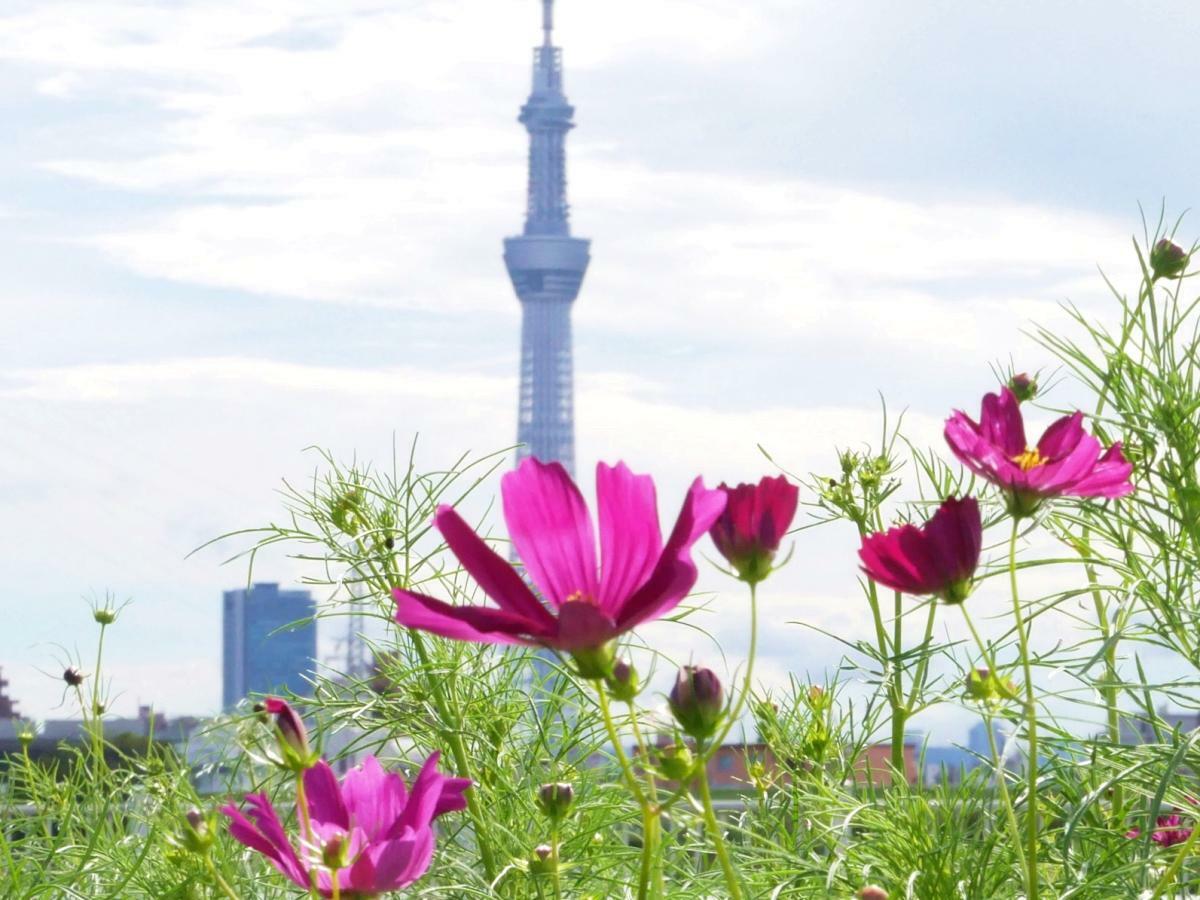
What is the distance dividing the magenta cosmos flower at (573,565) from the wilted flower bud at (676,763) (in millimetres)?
50

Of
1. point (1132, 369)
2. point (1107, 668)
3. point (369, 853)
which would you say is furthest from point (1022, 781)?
point (369, 853)

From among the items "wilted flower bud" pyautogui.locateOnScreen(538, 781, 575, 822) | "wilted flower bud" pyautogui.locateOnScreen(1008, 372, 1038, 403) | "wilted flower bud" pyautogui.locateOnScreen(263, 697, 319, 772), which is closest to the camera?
"wilted flower bud" pyautogui.locateOnScreen(263, 697, 319, 772)

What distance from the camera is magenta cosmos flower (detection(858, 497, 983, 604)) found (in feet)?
2.42

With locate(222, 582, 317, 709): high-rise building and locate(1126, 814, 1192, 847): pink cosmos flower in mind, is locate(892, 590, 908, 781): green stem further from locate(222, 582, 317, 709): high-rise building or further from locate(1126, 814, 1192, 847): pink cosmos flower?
locate(222, 582, 317, 709): high-rise building

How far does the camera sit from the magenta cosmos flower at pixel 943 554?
738 millimetres

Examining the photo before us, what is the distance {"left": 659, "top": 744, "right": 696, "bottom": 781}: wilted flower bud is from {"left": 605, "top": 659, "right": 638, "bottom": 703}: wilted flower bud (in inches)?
1.2

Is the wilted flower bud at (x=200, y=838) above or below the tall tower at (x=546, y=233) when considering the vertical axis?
below

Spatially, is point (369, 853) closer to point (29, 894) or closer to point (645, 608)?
point (645, 608)

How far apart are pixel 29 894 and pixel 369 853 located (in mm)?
455

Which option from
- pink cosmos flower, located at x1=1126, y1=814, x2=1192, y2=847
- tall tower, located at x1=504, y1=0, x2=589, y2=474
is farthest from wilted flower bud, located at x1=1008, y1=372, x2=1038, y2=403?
tall tower, located at x1=504, y1=0, x2=589, y2=474

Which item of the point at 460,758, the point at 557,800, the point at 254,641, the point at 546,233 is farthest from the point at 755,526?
the point at 254,641

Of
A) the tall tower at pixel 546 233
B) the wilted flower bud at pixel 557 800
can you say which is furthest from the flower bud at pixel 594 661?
the tall tower at pixel 546 233

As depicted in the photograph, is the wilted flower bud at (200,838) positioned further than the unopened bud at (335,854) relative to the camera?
Yes

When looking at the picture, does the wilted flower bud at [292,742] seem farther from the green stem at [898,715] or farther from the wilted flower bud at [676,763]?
the green stem at [898,715]
